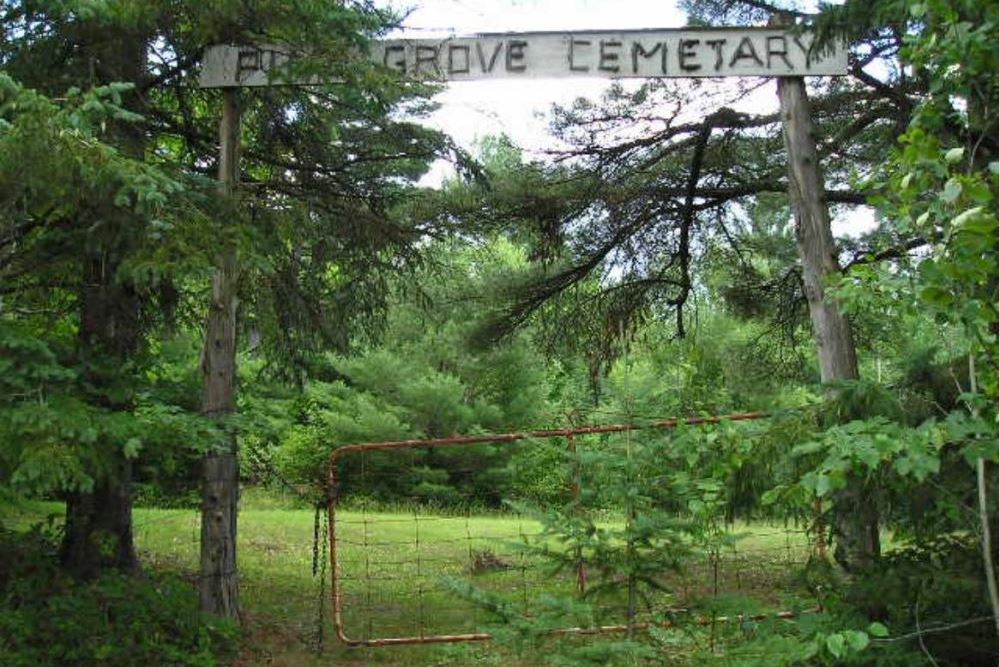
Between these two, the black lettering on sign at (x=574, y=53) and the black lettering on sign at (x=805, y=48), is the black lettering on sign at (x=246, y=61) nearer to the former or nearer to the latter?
the black lettering on sign at (x=574, y=53)

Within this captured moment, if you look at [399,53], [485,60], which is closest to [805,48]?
[485,60]

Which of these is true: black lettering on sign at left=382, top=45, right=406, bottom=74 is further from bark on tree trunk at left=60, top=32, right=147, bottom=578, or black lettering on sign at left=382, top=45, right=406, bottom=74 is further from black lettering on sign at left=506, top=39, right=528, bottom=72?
bark on tree trunk at left=60, top=32, right=147, bottom=578

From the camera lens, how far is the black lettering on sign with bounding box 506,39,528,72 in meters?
6.53

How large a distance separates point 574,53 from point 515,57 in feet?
1.30

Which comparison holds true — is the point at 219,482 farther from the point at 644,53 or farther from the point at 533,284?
the point at 644,53

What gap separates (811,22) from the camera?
214 inches

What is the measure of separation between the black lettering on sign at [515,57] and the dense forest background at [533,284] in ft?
2.01

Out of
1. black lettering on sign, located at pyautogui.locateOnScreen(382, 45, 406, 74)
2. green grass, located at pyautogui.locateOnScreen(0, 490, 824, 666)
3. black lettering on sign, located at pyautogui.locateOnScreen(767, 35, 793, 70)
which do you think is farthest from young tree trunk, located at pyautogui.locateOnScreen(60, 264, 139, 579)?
black lettering on sign, located at pyautogui.locateOnScreen(767, 35, 793, 70)

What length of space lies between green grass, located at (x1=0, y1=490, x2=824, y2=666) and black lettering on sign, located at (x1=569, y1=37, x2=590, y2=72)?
3.14 metres

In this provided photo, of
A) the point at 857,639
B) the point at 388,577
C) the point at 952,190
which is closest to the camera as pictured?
the point at 952,190

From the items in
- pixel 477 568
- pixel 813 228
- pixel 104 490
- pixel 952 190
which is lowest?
pixel 477 568

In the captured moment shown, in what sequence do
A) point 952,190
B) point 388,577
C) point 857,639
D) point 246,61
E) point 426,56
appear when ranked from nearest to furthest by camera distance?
point 952,190, point 857,639, point 246,61, point 426,56, point 388,577

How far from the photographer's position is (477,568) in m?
9.67

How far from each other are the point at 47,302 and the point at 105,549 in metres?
1.99
